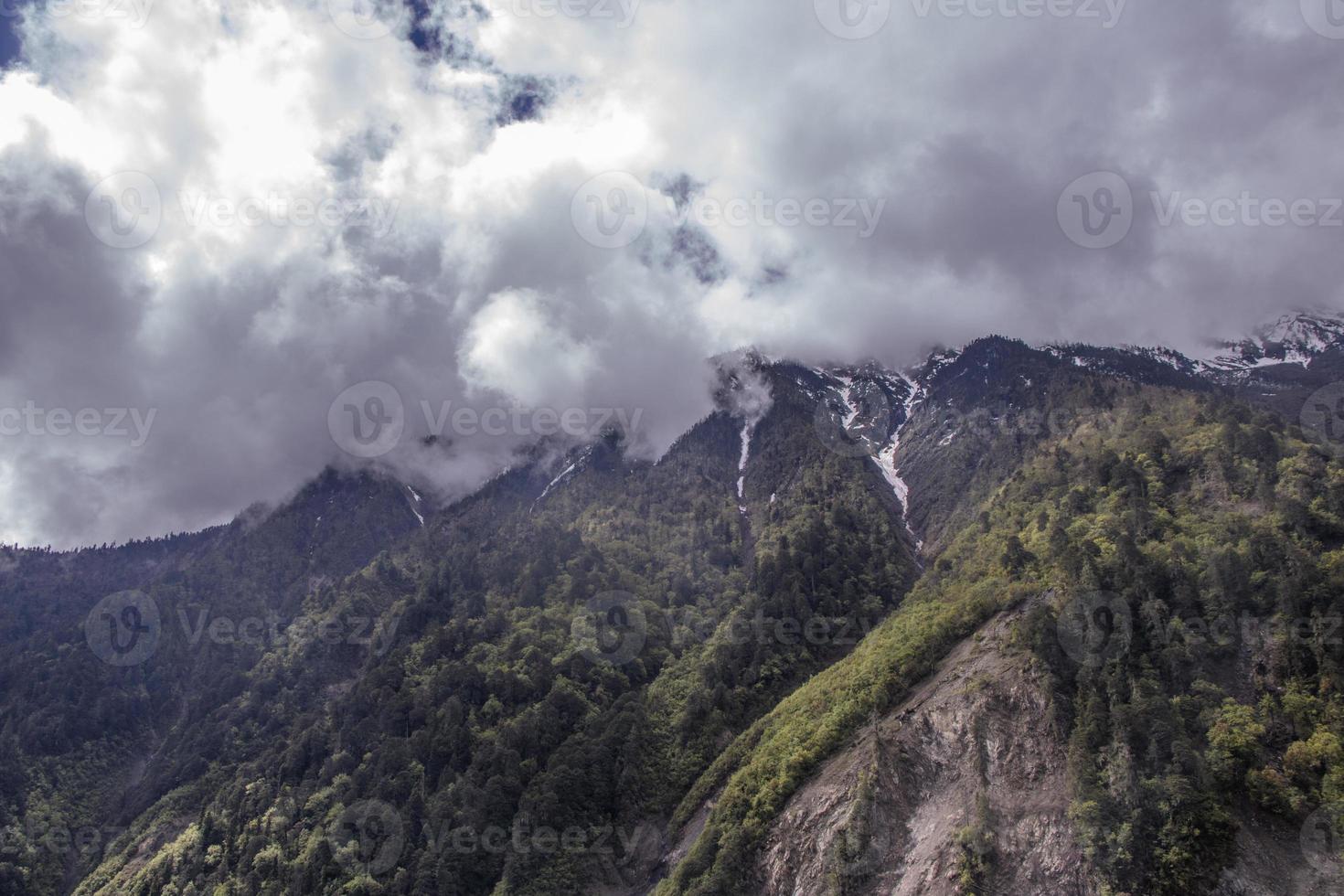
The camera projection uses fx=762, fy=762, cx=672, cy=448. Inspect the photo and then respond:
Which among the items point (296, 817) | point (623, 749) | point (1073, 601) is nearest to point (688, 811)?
point (623, 749)

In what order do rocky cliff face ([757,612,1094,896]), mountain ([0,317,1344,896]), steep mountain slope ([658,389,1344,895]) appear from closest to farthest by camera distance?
steep mountain slope ([658,389,1344,895]) → mountain ([0,317,1344,896]) → rocky cliff face ([757,612,1094,896])

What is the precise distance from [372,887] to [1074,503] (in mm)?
161498

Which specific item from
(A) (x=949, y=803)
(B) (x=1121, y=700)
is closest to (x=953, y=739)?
(A) (x=949, y=803)

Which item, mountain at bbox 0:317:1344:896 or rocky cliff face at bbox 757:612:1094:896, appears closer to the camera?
mountain at bbox 0:317:1344:896

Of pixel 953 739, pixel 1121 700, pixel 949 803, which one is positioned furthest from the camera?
pixel 953 739

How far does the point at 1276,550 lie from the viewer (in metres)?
111

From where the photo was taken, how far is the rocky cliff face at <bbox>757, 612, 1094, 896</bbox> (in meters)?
98.1

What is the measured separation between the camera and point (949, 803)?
110m

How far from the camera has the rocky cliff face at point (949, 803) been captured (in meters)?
98.1

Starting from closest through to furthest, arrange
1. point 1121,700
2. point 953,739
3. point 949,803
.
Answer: point 1121,700
point 949,803
point 953,739

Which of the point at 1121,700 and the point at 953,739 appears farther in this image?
the point at 953,739

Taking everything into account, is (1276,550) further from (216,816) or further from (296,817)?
(216,816)

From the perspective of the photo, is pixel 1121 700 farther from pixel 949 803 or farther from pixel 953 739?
pixel 949 803

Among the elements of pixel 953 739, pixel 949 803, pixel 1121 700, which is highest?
pixel 953 739
